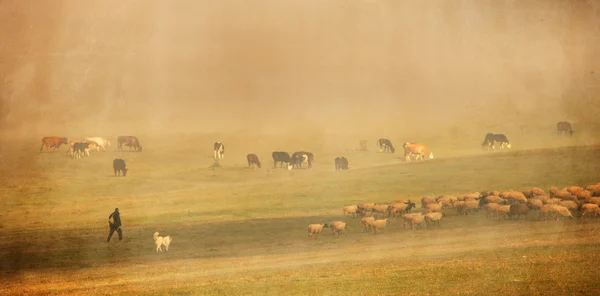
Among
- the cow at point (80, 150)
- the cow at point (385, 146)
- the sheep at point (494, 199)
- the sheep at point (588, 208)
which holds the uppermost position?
the cow at point (80, 150)

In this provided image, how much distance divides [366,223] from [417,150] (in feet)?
7.61

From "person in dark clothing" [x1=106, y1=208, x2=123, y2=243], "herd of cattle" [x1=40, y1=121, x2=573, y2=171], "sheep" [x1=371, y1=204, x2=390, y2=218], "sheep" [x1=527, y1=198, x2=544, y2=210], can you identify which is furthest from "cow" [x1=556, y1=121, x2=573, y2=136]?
"person in dark clothing" [x1=106, y1=208, x2=123, y2=243]

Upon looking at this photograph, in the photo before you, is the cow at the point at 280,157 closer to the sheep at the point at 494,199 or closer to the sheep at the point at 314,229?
the sheep at the point at 314,229

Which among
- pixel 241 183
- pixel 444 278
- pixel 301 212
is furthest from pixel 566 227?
pixel 241 183

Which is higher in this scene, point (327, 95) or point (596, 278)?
point (327, 95)

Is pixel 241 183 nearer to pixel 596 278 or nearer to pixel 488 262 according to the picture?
pixel 488 262

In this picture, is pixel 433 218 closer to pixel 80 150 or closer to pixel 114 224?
pixel 114 224

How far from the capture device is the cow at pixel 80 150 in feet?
55.4

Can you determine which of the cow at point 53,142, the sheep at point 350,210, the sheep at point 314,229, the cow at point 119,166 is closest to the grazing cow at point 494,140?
the sheep at point 350,210

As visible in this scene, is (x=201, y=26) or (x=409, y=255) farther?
(x=201, y=26)

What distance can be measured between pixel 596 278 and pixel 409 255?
354cm

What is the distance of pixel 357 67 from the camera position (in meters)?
18.4

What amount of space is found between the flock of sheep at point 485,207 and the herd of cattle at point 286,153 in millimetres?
1076

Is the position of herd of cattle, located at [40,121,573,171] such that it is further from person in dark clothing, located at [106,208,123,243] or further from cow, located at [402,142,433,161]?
person in dark clothing, located at [106,208,123,243]
